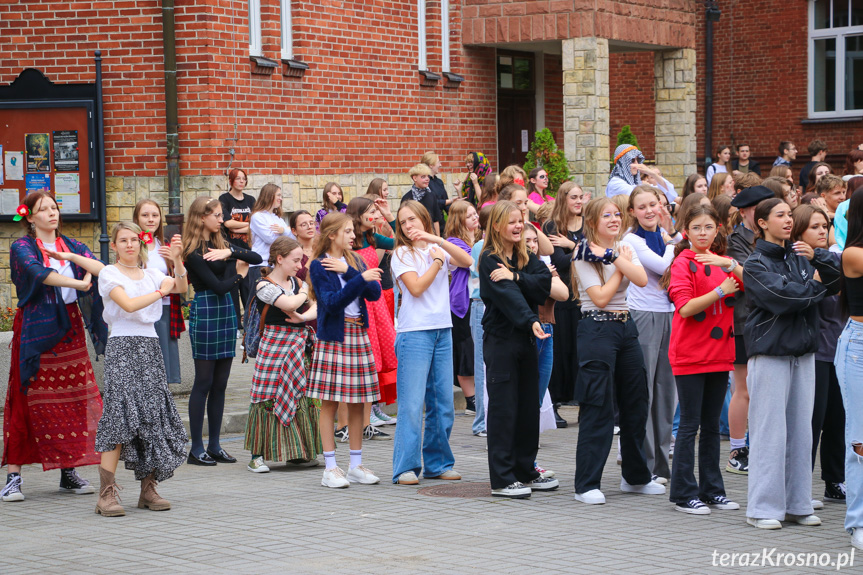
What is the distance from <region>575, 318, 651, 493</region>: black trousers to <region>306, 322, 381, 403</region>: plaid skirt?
5.15 feet

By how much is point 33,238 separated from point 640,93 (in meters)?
22.1

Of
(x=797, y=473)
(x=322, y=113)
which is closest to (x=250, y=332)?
(x=797, y=473)

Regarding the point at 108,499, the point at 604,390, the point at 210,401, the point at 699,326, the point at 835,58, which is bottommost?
the point at 108,499

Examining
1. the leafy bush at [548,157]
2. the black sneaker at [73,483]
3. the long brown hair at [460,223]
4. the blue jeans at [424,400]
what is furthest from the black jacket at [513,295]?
the leafy bush at [548,157]

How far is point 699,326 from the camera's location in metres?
7.59

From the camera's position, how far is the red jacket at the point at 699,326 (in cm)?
755

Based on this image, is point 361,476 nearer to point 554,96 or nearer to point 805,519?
point 805,519

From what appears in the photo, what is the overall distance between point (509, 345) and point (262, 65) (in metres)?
9.25

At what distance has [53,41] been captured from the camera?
52.2 feet

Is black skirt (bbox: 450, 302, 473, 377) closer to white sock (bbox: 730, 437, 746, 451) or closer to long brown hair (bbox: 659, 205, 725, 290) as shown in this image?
white sock (bbox: 730, 437, 746, 451)

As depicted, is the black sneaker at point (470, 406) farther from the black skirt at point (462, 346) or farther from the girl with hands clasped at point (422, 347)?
the girl with hands clasped at point (422, 347)

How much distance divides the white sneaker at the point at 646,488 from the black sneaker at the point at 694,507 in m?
0.54

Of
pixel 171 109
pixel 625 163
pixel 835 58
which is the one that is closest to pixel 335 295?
pixel 625 163

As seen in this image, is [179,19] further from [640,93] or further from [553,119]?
[640,93]
